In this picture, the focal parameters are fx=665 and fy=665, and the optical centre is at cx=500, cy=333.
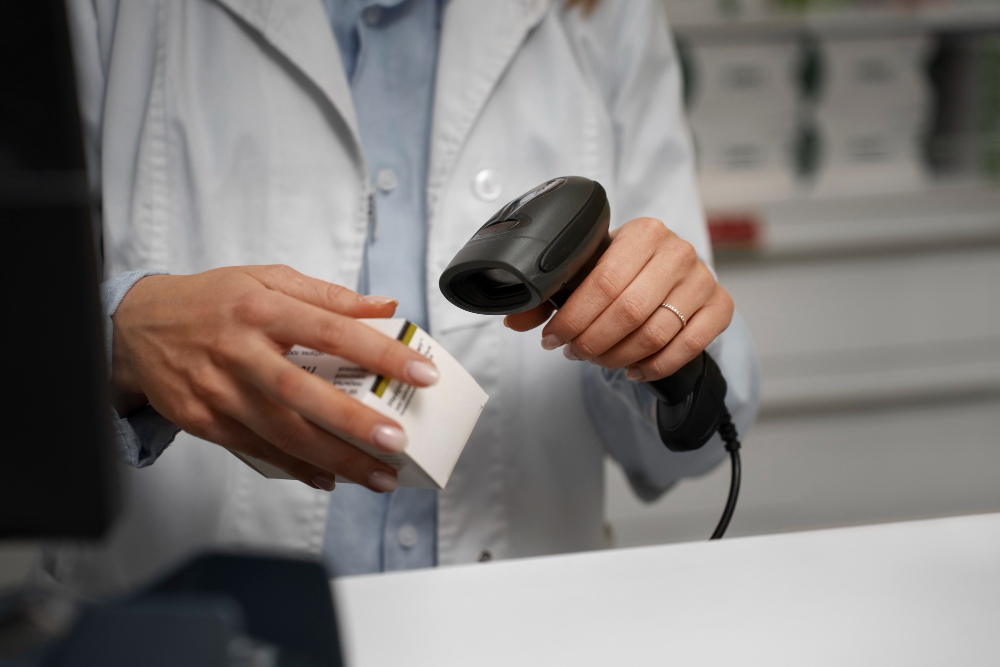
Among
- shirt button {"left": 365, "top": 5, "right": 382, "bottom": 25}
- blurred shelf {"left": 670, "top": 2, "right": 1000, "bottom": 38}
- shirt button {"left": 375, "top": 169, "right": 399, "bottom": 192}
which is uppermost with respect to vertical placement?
blurred shelf {"left": 670, "top": 2, "right": 1000, "bottom": 38}

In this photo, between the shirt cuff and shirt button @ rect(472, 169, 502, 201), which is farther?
shirt button @ rect(472, 169, 502, 201)

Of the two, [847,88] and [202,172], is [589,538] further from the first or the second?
[847,88]

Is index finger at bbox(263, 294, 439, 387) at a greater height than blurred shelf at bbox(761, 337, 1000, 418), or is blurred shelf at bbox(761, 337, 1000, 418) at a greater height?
index finger at bbox(263, 294, 439, 387)

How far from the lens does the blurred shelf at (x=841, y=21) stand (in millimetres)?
1144

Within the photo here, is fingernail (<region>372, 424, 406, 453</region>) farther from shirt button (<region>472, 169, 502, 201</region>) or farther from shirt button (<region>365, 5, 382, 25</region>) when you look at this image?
shirt button (<region>365, 5, 382, 25</region>)

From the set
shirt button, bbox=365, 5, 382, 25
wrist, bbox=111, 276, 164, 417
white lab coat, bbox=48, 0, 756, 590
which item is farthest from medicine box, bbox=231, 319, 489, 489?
shirt button, bbox=365, 5, 382, 25

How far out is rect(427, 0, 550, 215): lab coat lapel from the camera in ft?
1.81

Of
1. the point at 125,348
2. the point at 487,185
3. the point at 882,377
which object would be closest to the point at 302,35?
the point at 487,185

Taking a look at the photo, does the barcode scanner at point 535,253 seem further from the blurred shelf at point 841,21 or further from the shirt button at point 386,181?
the blurred shelf at point 841,21

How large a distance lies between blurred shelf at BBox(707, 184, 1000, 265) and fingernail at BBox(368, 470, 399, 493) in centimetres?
97

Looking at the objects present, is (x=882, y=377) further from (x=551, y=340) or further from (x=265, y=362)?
(x=265, y=362)

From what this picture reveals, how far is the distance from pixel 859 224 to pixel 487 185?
936 millimetres

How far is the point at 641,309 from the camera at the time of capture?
1.22 ft

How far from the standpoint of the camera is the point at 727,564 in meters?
0.38
